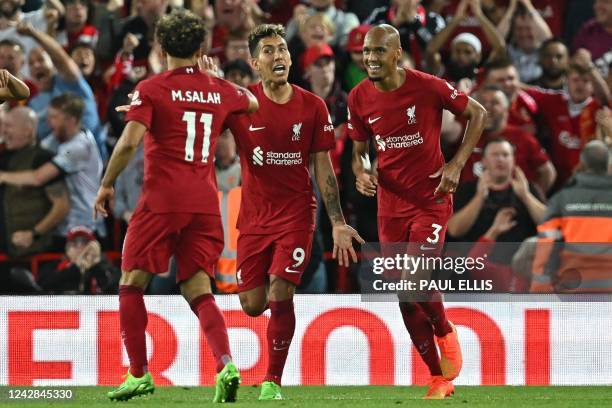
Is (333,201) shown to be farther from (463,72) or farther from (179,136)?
(463,72)

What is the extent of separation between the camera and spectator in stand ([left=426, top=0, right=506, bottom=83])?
13.0 m

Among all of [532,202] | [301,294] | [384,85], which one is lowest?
[301,294]

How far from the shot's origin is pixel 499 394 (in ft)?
30.5

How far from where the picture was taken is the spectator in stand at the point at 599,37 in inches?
533

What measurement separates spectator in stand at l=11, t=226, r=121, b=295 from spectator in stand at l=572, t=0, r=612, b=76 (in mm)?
5238

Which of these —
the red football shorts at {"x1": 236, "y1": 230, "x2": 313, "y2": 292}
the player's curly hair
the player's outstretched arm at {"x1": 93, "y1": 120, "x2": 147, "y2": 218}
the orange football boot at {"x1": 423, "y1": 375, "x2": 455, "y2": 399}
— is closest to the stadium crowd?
the orange football boot at {"x1": 423, "y1": 375, "x2": 455, "y2": 399}

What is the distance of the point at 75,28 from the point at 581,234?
5.87m

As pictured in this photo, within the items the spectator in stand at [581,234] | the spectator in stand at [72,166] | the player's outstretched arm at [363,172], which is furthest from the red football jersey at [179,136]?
the spectator in stand at [72,166]

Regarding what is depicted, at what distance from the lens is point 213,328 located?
7.69 meters

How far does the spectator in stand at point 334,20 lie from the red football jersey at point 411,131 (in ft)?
14.1

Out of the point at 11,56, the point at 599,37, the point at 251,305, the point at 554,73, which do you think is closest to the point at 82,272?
the point at 11,56

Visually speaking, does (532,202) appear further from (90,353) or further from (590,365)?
(90,353)

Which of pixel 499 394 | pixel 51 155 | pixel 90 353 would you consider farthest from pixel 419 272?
pixel 51 155

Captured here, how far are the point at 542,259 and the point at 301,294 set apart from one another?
1.98 metres
